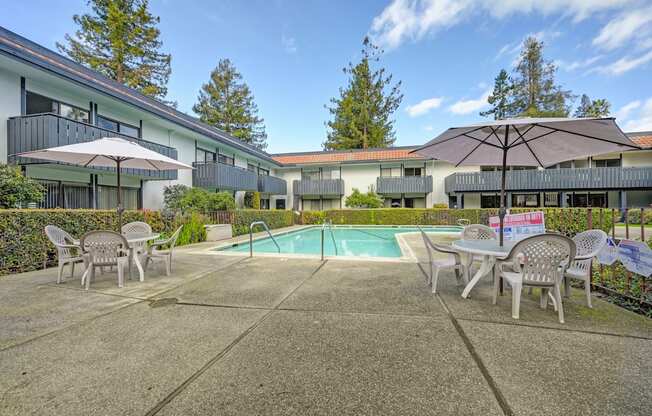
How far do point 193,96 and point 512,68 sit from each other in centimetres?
3661

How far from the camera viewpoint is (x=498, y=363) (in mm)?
2293

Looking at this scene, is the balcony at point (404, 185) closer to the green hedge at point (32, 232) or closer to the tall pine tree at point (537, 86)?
the tall pine tree at point (537, 86)

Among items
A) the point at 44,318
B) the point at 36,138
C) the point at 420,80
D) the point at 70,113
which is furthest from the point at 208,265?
the point at 420,80

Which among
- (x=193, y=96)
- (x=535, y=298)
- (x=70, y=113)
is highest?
(x=193, y=96)

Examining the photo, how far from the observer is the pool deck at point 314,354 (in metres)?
1.84

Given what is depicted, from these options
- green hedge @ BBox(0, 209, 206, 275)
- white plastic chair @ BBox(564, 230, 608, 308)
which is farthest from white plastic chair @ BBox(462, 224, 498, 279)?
green hedge @ BBox(0, 209, 206, 275)

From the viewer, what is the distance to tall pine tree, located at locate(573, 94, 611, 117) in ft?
101

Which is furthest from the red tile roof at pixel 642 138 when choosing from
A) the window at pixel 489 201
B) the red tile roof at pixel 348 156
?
the red tile roof at pixel 348 156

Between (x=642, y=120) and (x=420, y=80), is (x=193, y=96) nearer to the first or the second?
(x=420, y=80)

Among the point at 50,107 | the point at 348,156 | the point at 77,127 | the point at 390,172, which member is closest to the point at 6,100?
the point at 50,107

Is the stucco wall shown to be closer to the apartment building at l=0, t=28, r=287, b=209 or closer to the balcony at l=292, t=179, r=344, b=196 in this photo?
the apartment building at l=0, t=28, r=287, b=209

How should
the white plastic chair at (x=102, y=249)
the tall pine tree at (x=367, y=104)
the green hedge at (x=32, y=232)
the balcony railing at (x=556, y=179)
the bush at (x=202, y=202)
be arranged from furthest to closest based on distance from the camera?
the tall pine tree at (x=367, y=104), the balcony railing at (x=556, y=179), the bush at (x=202, y=202), the green hedge at (x=32, y=232), the white plastic chair at (x=102, y=249)

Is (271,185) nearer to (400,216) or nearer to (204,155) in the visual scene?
(204,155)

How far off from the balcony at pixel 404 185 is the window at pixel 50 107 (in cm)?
1838
